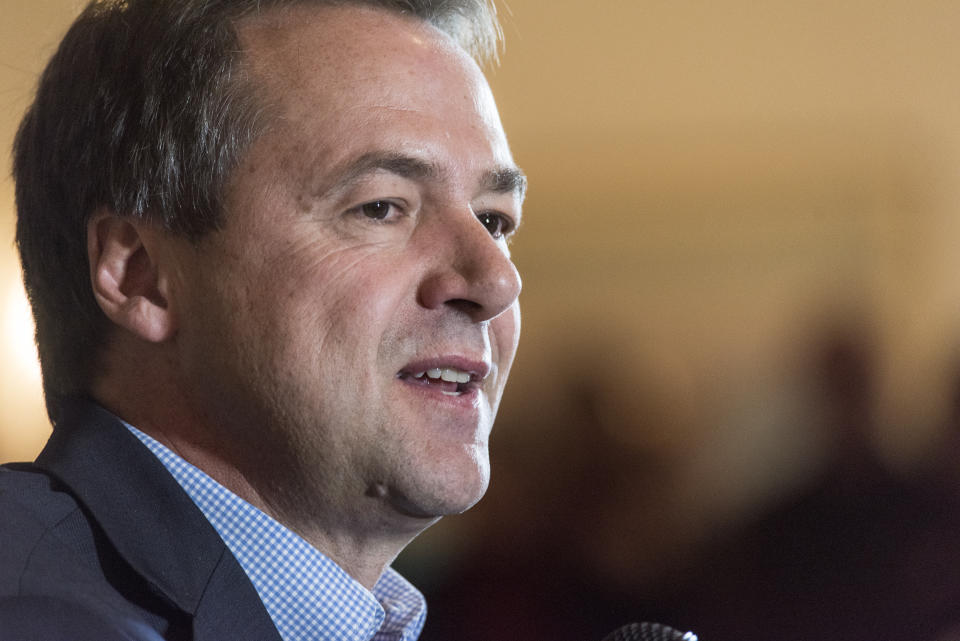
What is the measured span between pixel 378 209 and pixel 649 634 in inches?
21.1

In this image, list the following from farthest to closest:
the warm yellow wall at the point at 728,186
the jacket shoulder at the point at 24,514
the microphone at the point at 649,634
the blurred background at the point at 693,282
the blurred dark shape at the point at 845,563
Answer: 1. the warm yellow wall at the point at 728,186
2. the blurred background at the point at 693,282
3. the blurred dark shape at the point at 845,563
4. the microphone at the point at 649,634
5. the jacket shoulder at the point at 24,514

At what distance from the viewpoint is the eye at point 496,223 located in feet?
4.37

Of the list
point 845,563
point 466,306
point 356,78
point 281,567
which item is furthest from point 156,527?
point 845,563

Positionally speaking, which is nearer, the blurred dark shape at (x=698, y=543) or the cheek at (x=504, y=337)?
the cheek at (x=504, y=337)

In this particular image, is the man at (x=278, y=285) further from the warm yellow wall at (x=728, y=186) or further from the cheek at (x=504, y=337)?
the warm yellow wall at (x=728, y=186)

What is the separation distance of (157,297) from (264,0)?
37cm

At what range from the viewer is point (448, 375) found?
122cm

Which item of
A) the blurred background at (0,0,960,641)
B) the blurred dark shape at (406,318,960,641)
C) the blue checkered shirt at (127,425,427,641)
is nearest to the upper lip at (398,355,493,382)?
the blue checkered shirt at (127,425,427,641)

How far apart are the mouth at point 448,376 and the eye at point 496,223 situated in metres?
0.19

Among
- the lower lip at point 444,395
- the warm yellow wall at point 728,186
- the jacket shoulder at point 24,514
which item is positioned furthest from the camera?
the warm yellow wall at point 728,186

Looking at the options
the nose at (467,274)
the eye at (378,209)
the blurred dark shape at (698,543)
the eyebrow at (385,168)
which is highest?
the eyebrow at (385,168)

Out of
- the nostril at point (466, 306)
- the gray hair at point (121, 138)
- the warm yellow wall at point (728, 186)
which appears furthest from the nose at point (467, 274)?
the warm yellow wall at point (728, 186)

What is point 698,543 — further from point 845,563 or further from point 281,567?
point 281,567

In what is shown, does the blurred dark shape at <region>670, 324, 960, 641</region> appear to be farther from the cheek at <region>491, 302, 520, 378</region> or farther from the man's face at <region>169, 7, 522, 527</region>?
the man's face at <region>169, 7, 522, 527</region>
